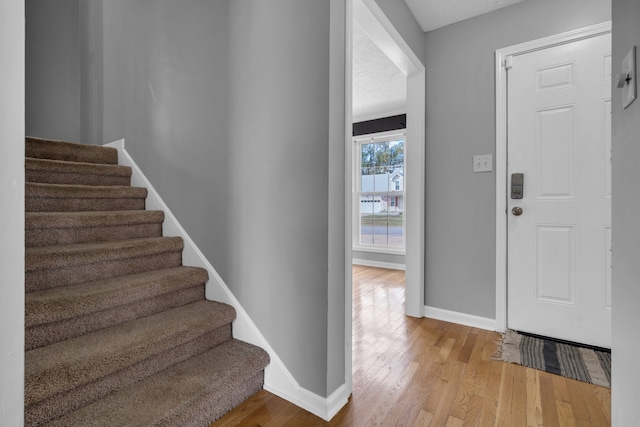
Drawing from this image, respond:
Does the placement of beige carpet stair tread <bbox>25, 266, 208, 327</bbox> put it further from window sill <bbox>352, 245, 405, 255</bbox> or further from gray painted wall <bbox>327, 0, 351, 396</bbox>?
window sill <bbox>352, 245, 405, 255</bbox>

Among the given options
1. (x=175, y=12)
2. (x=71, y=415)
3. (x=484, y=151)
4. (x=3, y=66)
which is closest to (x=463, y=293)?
(x=484, y=151)

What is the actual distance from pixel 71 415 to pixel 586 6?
3.32m

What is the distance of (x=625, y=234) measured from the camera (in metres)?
0.76

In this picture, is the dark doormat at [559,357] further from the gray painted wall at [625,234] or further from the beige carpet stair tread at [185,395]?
the beige carpet stair tread at [185,395]

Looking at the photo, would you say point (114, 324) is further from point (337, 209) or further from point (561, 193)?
point (561, 193)

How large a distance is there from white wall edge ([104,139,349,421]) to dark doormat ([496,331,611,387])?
1.13 metres

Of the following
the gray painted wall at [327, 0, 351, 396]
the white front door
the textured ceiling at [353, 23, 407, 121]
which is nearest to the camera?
the gray painted wall at [327, 0, 351, 396]

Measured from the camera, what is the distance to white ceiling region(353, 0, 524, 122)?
221 cm

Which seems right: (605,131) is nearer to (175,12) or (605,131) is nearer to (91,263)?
(175,12)

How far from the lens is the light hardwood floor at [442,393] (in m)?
1.31

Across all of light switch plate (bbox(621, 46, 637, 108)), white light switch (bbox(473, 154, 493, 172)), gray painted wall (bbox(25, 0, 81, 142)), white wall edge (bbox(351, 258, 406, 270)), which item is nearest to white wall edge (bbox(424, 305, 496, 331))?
white light switch (bbox(473, 154, 493, 172))

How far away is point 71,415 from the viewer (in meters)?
1.07

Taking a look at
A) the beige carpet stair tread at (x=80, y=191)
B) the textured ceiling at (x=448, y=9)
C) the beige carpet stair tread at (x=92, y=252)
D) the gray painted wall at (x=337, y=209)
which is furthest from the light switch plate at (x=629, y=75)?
the beige carpet stair tread at (x=80, y=191)

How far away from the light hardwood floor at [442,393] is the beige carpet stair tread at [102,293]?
693 millimetres
